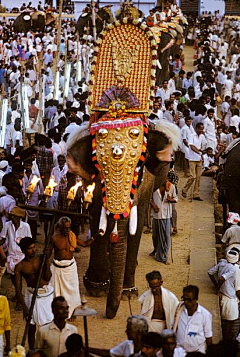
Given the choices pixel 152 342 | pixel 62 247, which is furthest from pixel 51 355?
pixel 62 247

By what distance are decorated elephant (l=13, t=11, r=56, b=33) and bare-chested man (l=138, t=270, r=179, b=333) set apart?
88.7 feet

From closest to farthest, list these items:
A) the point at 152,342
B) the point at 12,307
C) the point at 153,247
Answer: the point at 152,342 < the point at 12,307 < the point at 153,247

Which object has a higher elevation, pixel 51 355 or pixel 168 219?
pixel 51 355

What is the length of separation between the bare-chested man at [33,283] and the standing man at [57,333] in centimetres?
130

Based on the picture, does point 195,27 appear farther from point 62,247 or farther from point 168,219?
point 62,247

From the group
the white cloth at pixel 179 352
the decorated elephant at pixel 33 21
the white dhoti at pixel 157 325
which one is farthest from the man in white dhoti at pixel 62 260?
the decorated elephant at pixel 33 21

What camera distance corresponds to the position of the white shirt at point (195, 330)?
8.22 metres

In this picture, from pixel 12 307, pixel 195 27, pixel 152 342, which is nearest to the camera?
pixel 152 342

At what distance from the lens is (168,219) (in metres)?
12.6

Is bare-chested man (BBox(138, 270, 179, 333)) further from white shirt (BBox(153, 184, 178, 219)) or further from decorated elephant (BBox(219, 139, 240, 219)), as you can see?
decorated elephant (BBox(219, 139, 240, 219))

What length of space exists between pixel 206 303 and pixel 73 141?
2.41m

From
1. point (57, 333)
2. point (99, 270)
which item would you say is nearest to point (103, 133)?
point (99, 270)

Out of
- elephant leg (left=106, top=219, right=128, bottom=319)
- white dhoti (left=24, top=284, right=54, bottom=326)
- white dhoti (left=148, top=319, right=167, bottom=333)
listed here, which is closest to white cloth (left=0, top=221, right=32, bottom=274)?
elephant leg (left=106, top=219, right=128, bottom=319)

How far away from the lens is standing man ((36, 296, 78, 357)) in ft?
25.0
